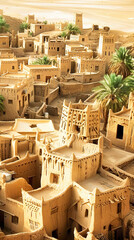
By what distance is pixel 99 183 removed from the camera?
76.8 ft

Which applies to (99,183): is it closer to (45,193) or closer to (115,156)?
(45,193)

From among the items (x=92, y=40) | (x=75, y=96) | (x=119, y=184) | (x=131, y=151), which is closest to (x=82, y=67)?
(x=75, y=96)

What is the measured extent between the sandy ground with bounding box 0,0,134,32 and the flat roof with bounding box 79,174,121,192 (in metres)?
38.5

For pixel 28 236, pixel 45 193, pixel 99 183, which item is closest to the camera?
pixel 28 236

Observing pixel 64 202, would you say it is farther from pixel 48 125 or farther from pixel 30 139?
pixel 48 125

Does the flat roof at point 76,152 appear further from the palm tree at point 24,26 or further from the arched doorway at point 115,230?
the palm tree at point 24,26

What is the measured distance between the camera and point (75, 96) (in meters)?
48.0

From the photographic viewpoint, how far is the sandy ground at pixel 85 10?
6361cm

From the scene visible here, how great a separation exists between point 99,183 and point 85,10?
186ft

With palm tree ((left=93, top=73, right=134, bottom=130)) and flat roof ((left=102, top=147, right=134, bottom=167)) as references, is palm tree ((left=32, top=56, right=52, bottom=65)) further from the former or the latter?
flat roof ((left=102, top=147, right=134, bottom=167))

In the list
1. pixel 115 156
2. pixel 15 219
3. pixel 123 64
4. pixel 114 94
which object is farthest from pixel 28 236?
pixel 123 64

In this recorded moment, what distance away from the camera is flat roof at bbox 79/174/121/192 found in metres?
22.8

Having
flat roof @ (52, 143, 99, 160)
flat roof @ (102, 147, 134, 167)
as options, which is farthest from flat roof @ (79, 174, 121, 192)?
flat roof @ (102, 147, 134, 167)

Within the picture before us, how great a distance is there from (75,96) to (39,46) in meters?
16.5
